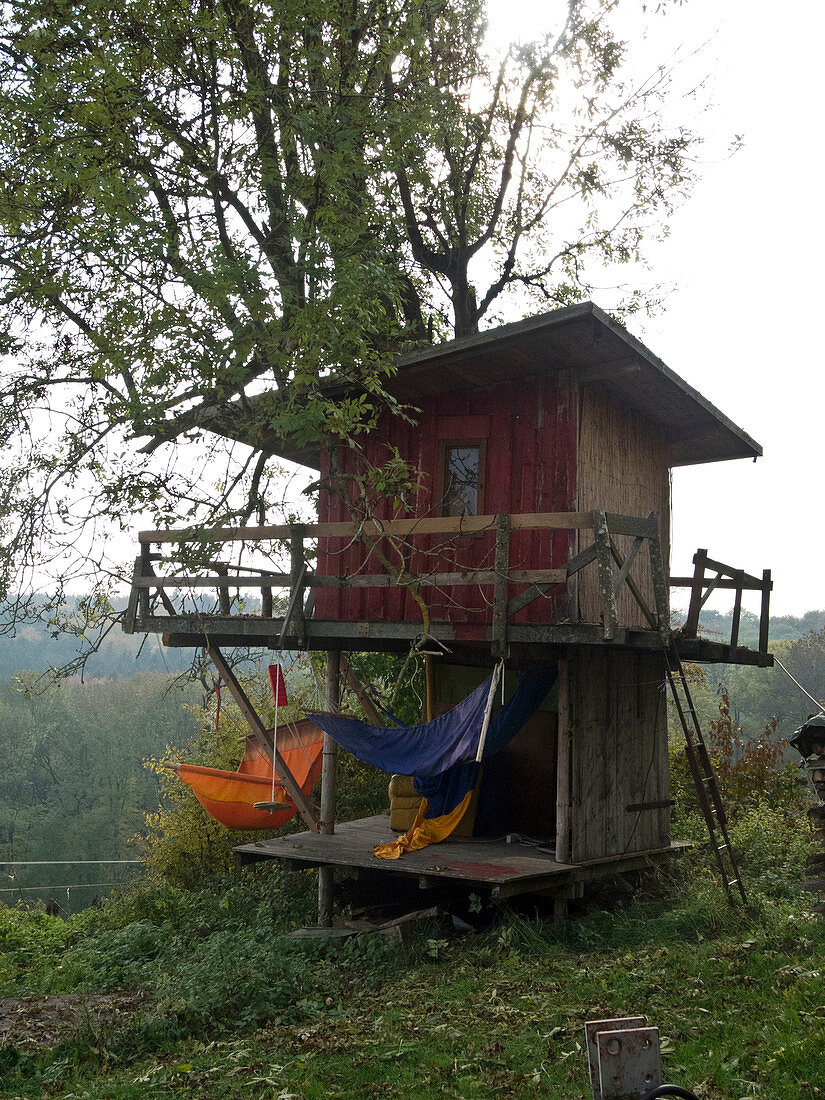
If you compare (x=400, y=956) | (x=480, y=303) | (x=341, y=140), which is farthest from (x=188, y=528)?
(x=480, y=303)

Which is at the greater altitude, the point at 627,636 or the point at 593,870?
the point at 627,636

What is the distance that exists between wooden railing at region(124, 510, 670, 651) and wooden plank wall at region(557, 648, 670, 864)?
54.6 inches

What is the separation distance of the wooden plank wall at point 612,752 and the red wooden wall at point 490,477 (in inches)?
52.3

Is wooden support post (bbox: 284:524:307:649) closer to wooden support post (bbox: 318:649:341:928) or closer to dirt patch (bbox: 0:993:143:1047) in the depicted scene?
wooden support post (bbox: 318:649:341:928)

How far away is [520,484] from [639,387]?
1.96 metres

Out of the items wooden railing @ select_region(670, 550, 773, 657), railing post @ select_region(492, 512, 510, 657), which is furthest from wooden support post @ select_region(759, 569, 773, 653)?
railing post @ select_region(492, 512, 510, 657)

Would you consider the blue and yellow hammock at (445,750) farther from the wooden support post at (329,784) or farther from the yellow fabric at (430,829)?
the wooden support post at (329,784)

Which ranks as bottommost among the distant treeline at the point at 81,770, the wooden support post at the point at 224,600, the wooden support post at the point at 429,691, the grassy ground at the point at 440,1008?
the distant treeline at the point at 81,770

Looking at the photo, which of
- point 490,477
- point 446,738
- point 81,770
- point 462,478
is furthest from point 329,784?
point 81,770

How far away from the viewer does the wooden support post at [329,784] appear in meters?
11.6

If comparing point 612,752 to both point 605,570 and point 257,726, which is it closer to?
point 605,570

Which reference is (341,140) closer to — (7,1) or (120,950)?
(7,1)

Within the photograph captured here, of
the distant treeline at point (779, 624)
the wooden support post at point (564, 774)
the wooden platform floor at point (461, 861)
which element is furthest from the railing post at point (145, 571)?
the distant treeline at point (779, 624)

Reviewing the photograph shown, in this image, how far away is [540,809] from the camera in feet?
40.2
